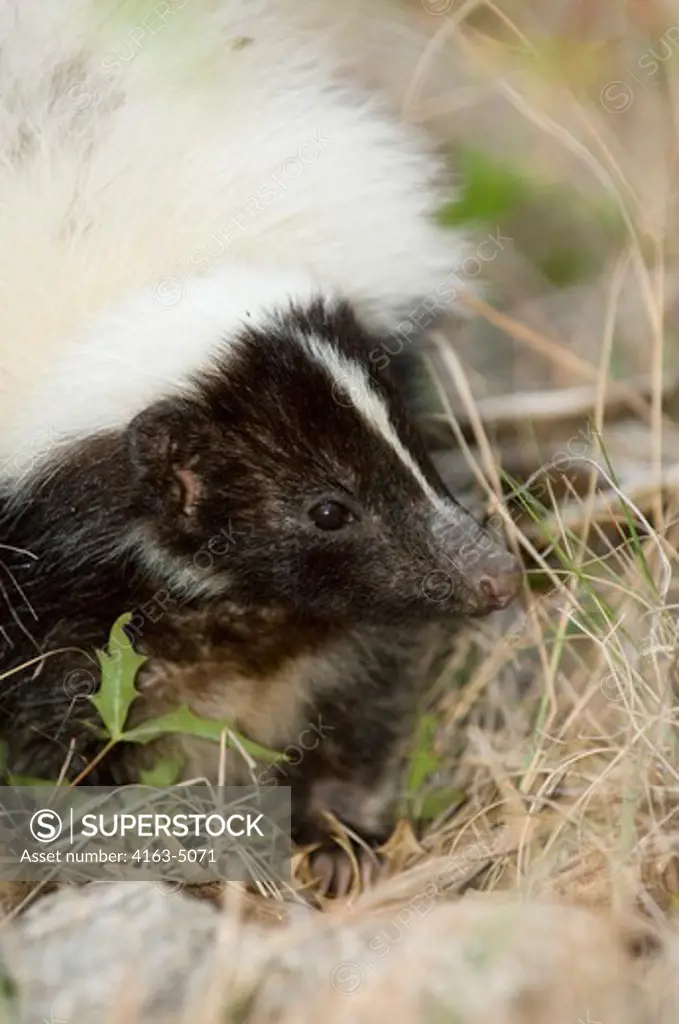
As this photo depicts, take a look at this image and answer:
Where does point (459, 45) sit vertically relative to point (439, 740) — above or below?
above

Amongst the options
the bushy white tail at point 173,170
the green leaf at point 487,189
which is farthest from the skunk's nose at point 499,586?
the green leaf at point 487,189

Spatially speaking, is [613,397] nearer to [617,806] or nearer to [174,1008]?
[617,806]

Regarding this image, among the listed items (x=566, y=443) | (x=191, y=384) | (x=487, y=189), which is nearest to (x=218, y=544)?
(x=191, y=384)

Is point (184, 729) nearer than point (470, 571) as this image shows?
No

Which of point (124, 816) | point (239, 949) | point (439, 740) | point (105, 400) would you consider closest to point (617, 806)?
point (439, 740)

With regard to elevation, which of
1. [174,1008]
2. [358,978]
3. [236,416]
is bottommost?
[358,978]

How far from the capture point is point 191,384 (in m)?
2.82

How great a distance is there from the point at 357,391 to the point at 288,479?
9.1 inches

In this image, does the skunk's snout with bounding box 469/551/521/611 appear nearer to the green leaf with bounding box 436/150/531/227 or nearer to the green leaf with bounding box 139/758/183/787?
the green leaf with bounding box 139/758/183/787

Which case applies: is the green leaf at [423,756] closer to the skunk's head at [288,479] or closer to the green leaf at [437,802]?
the green leaf at [437,802]

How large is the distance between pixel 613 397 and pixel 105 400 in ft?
4.84

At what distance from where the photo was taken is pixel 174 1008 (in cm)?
258

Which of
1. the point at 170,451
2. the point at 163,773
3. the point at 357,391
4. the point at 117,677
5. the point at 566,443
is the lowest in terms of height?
the point at 566,443

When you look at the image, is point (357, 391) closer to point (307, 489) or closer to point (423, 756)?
point (307, 489)
